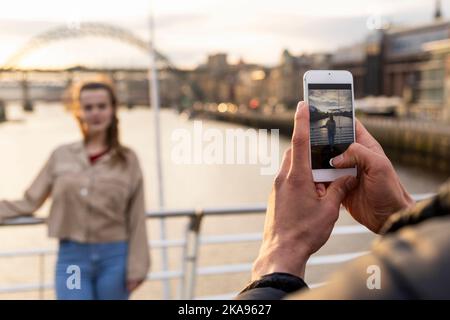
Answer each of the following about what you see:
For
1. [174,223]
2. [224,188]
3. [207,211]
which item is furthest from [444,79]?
[207,211]

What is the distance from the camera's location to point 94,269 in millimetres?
1637

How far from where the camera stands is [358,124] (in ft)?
2.32

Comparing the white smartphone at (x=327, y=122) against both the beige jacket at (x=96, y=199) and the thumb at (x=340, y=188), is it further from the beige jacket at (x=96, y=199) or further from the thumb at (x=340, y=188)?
the beige jacket at (x=96, y=199)

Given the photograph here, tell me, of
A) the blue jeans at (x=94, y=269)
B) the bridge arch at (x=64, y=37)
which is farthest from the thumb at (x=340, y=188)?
the bridge arch at (x=64, y=37)

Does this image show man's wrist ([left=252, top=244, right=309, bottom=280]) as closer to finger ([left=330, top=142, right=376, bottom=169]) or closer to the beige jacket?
finger ([left=330, top=142, right=376, bottom=169])

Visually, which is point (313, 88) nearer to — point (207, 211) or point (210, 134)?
point (210, 134)

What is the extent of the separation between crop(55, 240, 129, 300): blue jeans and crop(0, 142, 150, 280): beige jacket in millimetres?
24

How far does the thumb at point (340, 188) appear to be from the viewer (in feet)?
2.15

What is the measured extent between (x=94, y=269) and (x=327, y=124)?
111 centimetres

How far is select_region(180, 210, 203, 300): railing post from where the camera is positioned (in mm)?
2203

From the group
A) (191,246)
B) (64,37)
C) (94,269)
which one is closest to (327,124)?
(94,269)

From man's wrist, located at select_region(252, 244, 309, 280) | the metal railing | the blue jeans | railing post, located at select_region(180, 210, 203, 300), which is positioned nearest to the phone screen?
man's wrist, located at select_region(252, 244, 309, 280)

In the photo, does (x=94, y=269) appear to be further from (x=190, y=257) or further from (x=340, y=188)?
(x=340, y=188)
